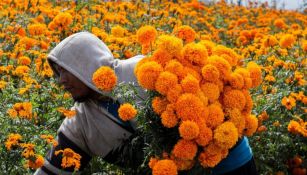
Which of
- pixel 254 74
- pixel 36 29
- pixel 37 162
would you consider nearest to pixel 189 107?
pixel 254 74

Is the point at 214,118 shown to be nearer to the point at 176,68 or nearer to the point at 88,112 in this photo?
the point at 176,68

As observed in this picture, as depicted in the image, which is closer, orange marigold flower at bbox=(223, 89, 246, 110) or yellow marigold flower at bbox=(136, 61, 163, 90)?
yellow marigold flower at bbox=(136, 61, 163, 90)

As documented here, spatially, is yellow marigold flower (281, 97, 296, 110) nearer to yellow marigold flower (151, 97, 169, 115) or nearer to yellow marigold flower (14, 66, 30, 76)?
yellow marigold flower (151, 97, 169, 115)

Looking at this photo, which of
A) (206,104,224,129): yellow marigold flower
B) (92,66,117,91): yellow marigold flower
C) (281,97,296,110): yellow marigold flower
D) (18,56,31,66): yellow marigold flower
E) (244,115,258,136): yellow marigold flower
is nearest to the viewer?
(206,104,224,129): yellow marigold flower

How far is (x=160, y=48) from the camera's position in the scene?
2.87 m

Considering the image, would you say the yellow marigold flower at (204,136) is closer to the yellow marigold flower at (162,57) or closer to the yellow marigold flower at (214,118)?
the yellow marigold flower at (214,118)

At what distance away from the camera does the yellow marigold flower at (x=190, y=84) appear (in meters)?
2.71

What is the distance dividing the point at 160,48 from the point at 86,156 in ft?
2.83

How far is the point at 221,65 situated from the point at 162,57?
0.27m

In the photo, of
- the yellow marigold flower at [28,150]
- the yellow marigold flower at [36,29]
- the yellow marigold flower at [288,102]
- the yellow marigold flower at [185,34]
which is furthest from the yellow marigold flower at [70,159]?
the yellow marigold flower at [36,29]

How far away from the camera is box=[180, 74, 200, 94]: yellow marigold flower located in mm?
2705

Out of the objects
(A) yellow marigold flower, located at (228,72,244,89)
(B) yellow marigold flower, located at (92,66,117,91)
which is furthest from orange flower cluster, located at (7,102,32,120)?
(A) yellow marigold flower, located at (228,72,244,89)

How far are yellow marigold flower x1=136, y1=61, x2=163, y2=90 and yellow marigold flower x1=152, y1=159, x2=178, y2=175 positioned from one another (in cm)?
33

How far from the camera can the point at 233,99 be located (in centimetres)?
285
